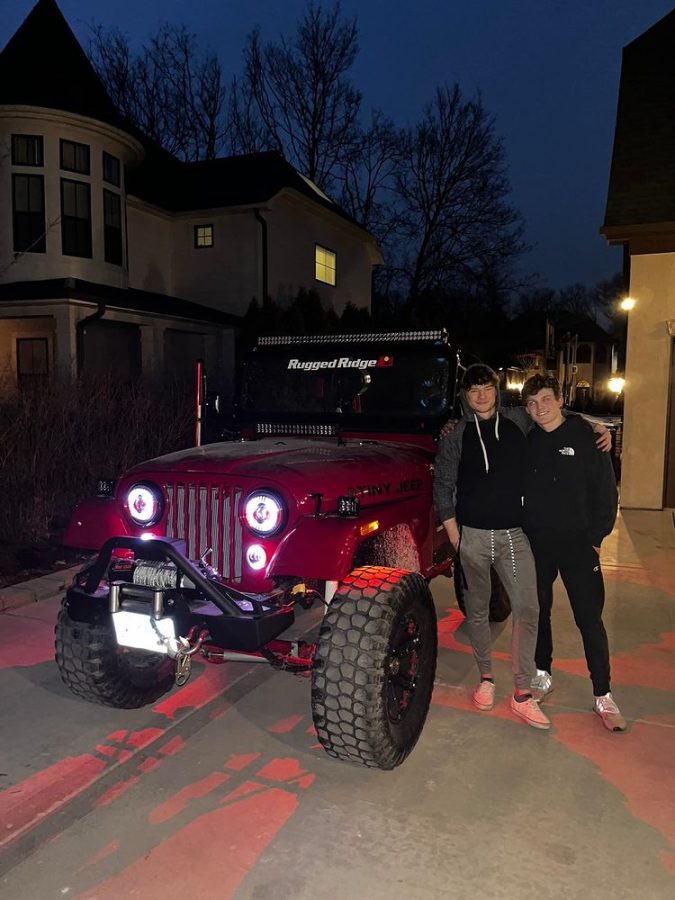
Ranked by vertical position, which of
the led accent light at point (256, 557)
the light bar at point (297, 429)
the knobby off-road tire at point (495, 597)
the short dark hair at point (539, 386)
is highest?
the short dark hair at point (539, 386)

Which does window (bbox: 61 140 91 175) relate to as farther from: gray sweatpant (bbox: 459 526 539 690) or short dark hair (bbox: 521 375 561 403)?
gray sweatpant (bbox: 459 526 539 690)

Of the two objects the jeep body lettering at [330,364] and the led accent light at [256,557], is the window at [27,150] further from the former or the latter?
the led accent light at [256,557]

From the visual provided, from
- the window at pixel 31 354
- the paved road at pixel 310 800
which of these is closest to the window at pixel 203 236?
the window at pixel 31 354

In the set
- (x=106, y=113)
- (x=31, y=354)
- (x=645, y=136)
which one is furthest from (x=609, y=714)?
(x=106, y=113)

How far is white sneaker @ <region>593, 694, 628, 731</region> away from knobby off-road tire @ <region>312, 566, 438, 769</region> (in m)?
1.11

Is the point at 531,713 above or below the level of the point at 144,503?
below

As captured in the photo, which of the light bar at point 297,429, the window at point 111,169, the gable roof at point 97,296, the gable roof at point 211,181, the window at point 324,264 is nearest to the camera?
the light bar at point 297,429

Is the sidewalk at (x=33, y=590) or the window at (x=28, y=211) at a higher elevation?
the window at (x=28, y=211)

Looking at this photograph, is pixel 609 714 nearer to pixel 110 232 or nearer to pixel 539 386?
pixel 539 386

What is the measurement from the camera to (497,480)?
147 inches

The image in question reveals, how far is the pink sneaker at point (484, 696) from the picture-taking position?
13.1 feet

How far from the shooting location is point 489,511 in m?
3.74

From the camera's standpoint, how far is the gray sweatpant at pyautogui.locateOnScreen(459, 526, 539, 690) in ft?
12.4

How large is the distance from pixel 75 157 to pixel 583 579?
15.7 meters
